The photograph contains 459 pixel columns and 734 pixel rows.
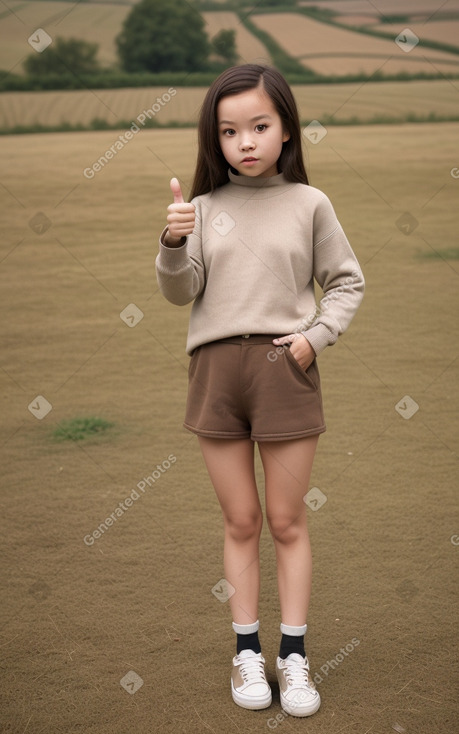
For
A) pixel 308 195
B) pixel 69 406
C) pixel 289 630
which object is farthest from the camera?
pixel 69 406

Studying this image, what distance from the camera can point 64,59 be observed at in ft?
31.3

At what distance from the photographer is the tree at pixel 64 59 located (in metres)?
9.24

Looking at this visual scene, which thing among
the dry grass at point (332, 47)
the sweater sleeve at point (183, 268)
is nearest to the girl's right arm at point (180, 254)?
the sweater sleeve at point (183, 268)

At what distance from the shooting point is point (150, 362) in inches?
161

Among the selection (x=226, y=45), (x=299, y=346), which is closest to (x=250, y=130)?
(x=299, y=346)

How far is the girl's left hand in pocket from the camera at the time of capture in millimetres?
1611

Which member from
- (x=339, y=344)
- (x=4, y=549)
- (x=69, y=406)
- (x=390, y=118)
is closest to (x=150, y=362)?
(x=69, y=406)

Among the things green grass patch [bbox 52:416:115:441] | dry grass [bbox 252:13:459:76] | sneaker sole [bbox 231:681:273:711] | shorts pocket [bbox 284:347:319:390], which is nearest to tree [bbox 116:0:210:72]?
dry grass [bbox 252:13:459:76]

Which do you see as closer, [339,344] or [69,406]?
[69,406]

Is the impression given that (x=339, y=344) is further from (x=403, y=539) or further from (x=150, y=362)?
(x=403, y=539)

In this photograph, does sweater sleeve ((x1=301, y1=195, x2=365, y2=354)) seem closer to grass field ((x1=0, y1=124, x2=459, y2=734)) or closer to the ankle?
the ankle

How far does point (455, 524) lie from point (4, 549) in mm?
1244

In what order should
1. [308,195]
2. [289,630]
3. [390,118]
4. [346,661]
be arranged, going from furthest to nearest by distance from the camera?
[390,118]
[346,661]
[289,630]
[308,195]

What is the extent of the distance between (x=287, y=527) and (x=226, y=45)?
772 cm
